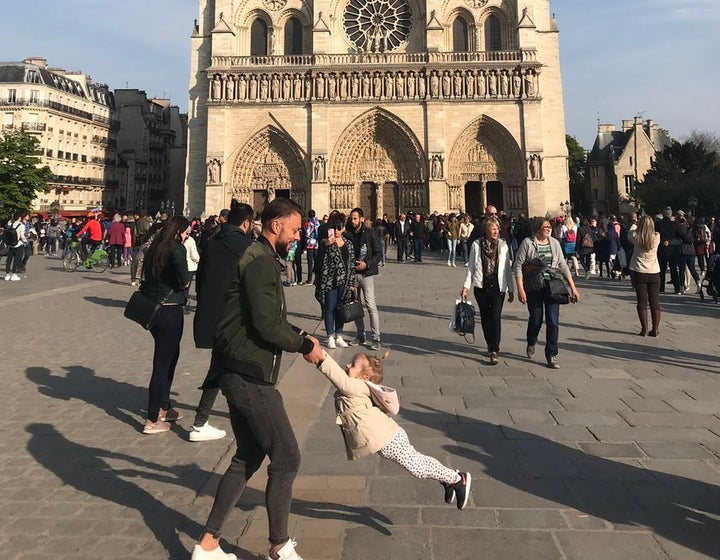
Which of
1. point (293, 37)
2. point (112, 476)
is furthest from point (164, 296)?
point (293, 37)

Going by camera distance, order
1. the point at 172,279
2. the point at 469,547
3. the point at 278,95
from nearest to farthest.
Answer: the point at 469,547
the point at 172,279
the point at 278,95

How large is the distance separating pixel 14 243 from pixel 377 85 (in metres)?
19.2

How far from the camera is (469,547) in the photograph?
2.56 meters

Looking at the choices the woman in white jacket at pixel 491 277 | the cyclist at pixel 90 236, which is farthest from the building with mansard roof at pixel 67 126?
the woman in white jacket at pixel 491 277

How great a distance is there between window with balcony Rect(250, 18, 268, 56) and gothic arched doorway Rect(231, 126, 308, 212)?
16.8ft

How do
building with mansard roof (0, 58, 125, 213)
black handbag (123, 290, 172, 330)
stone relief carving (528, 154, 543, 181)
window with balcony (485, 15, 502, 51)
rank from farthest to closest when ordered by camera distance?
building with mansard roof (0, 58, 125, 213) → window with balcony (485, 15, 502, 51) → stone relief carving (528, 154, 543, 181) → black handbag (123, 290, 172, 330)

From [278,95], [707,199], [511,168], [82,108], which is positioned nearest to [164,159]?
[82,108]

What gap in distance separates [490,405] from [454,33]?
95.3 ft

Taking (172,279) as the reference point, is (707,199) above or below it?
above

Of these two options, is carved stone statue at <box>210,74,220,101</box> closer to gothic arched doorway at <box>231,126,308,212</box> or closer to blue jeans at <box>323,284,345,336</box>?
gothic arched doorway at <box>231,126,308,212</box>

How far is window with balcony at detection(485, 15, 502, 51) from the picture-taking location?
29344mm

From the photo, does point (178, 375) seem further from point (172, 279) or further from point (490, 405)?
point (490, 405)

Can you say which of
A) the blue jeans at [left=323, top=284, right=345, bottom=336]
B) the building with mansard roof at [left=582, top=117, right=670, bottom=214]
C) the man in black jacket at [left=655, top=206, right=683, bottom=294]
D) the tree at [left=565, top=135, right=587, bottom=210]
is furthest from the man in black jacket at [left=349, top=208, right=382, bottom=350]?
the tree at [left=565, top=135, right=587, bottom=210]

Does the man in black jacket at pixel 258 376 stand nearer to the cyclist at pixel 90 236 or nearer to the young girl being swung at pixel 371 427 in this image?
the young girl being swung at pixel 371 427
